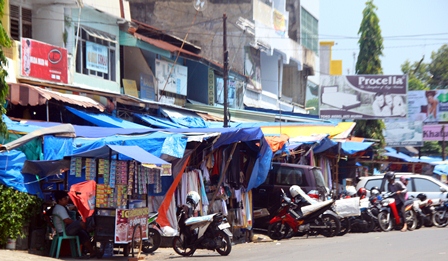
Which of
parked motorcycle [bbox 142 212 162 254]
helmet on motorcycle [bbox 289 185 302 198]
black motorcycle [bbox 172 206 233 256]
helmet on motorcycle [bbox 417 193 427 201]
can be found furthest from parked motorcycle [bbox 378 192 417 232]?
parked motorcycle [bbox 142 212 162 254]

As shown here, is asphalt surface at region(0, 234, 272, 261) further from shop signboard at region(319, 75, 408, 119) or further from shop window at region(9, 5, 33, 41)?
shop signboard at region(319, 75, 408, 119)

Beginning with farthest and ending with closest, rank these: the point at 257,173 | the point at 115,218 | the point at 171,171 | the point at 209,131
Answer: the point at 257,173
the point at 209,131
the point at 171,171
the point at 115,218

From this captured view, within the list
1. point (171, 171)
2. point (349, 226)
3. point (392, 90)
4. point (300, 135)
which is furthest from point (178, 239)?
point (392, 90)

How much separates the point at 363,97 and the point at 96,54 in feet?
54.1

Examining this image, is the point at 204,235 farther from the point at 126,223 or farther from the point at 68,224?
the point at 68,224

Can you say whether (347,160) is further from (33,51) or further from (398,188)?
(33,51)

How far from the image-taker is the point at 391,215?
20.3m

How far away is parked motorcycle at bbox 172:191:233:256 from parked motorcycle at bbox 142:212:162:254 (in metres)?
→ 0.38

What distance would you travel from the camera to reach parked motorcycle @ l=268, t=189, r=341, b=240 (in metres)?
17.7

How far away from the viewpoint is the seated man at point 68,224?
42.8ft

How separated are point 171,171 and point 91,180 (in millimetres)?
1939

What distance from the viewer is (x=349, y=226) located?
1859 centimetres

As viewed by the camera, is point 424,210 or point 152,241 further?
point 424,210

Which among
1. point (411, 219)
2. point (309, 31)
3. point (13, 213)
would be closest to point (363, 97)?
point (309, 31)
